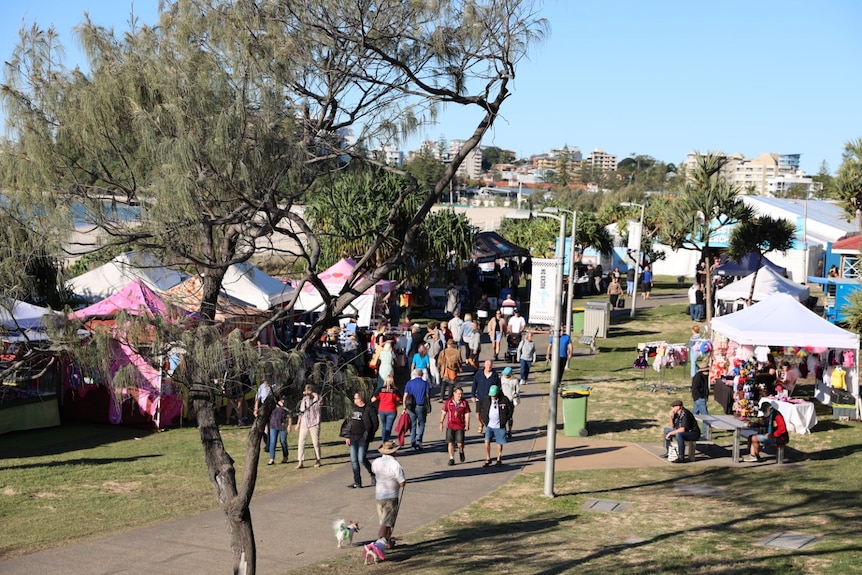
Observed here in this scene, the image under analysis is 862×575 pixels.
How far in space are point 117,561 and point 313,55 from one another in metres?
6.26

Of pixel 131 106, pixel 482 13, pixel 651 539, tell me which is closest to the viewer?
pixel 131 106

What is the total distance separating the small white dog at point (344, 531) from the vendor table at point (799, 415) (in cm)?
982

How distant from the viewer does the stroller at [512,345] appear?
2641 centimetres

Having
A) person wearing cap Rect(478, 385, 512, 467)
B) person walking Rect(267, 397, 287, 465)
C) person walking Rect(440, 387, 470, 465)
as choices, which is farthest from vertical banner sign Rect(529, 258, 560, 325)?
person walking Rect(267, 397, 287, 465)

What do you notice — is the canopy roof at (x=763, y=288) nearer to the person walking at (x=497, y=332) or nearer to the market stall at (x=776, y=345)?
the person walking at (x=497, y=332)

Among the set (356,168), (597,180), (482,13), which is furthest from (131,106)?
(597,180)

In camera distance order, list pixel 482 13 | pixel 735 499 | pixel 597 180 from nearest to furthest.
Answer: pixel 482 13 → pixel 735 499 → pixel 597 180

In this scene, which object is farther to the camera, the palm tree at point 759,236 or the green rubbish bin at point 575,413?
the palm tree at point 759,236

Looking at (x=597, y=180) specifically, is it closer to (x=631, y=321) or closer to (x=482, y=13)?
(x=631, y=321)

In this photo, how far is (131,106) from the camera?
9398 millimetres

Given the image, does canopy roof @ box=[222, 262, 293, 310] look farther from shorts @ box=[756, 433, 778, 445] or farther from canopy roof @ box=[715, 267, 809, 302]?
canopy roof @ box=[715, 267, 809, 302]

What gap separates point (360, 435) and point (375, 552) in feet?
10.8

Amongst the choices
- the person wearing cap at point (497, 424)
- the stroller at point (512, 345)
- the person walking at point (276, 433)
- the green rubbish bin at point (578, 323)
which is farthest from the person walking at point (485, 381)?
the green rubbish bin at point (578, 323)

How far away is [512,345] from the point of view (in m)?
26.8
